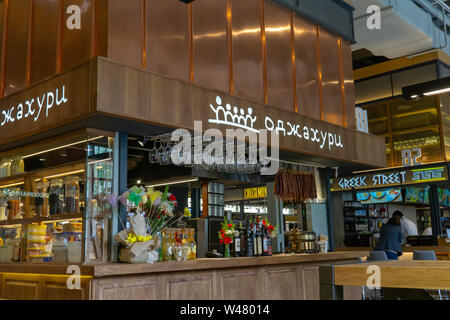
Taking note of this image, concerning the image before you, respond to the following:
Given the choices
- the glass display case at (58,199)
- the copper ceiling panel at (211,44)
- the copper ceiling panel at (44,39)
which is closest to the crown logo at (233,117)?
the copper ceiling panel at (211,44)

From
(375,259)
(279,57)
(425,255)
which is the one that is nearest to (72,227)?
(279,57)

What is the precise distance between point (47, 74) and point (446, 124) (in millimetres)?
9799

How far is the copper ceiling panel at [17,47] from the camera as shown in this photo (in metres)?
5.66

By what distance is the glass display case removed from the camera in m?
4.61

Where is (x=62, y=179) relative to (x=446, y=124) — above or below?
below

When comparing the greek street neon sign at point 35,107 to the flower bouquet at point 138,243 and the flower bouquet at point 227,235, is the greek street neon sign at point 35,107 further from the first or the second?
the flower bouquet at point 227,235

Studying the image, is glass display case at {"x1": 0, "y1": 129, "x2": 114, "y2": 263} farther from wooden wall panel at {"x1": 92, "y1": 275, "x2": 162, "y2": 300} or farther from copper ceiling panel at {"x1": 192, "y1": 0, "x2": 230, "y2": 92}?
copper ceiling panel at {"x1": 192, "y1": 0, "x2": 230, "y2": 92}

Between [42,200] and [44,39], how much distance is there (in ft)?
5.98

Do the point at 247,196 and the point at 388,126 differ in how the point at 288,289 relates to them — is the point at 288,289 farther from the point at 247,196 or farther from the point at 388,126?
the point at 388,126

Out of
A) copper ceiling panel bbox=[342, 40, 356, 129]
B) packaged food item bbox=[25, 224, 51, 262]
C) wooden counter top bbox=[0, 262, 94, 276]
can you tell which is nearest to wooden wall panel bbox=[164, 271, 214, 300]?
wooden counter top bbox=[0, 262, 94, 276]

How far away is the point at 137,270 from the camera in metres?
4.30

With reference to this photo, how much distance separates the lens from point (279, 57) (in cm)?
659

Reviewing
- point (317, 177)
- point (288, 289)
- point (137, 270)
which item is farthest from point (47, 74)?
point (317, 177)

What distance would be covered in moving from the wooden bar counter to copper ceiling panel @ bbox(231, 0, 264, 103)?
2.14m
